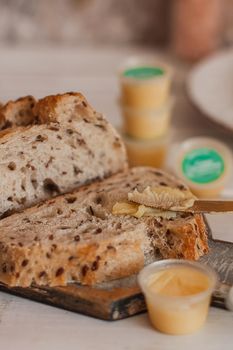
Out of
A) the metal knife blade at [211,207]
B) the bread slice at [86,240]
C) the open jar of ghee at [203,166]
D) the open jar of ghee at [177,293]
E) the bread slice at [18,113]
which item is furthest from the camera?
the open jar of ghee at [203,166]

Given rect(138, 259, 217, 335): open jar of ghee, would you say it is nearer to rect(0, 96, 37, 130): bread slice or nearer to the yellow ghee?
rect(0, 96, 37, 130): bread slice

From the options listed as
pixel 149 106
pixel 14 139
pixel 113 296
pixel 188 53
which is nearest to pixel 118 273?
pixel 113 296

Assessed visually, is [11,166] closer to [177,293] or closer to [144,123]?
[177,293]

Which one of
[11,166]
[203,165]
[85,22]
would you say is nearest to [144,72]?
[203,165]

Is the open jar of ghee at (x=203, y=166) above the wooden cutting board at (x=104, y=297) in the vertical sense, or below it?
above

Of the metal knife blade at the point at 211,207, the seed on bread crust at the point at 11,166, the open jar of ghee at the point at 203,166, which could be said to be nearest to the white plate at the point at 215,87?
the open jar of ghee at the point at 203,166

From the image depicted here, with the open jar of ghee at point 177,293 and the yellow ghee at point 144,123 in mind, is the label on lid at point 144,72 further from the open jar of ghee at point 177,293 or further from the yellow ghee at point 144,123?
the open jar of ghee at point 177,293

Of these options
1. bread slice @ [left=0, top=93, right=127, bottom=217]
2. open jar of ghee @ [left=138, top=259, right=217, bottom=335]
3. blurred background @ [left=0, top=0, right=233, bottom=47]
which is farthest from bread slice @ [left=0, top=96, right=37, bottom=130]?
blurred background @ [left=0, top=0, right=233, bottom=47]

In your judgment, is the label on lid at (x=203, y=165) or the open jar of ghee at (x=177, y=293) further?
the label on lid at (x=203, y=165)
